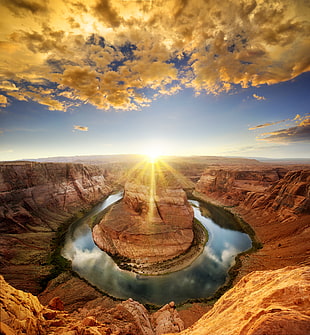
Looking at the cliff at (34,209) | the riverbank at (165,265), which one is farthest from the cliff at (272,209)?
the cliff at (34,209)

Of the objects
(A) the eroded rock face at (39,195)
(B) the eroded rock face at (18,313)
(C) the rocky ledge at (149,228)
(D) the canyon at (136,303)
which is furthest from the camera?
(A) the eroded rock face at (39,195)

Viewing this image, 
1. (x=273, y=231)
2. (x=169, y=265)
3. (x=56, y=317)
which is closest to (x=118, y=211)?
(x=169, y=265)

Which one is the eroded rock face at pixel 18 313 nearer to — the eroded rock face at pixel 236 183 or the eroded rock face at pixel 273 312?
the eroded rock face at pixel 273 312

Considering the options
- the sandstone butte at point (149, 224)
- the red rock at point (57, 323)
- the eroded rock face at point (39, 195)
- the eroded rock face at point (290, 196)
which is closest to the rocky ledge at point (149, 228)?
the sandstone butte at point (149, 224)

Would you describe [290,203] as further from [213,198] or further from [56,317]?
[56,317]

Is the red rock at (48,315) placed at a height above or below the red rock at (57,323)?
below

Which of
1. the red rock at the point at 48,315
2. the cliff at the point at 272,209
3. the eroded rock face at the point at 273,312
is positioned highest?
the eroded rock face at the point at 273,312

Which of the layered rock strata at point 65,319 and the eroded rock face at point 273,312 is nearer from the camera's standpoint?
the eroded rock face at point 273,312

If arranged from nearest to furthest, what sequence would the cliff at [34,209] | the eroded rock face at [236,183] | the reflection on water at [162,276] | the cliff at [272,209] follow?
the reflection on water at [162,276] < the cliff at [272,209] < the cliff at [34,209] < the eroded rock face at [236,183]
